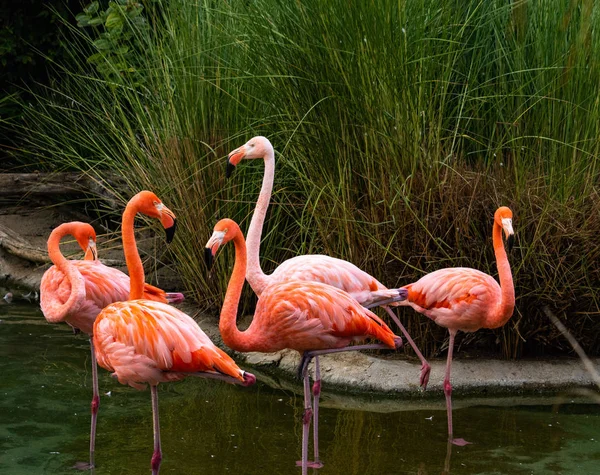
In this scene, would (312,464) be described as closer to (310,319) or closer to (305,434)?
(305,434)

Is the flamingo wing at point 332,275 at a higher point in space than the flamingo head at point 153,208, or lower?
lower

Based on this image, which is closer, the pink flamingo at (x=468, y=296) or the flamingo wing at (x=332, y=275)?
the flamingo wing at (x=332, y=275)

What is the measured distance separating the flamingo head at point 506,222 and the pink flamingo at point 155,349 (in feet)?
4.88

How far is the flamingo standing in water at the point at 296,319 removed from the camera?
3.80 m

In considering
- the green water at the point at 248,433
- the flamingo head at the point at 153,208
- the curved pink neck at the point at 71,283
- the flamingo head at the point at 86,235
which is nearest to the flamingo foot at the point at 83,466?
the green water at the point at 248,433

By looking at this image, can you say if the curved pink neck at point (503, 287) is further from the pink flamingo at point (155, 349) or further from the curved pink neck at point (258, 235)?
the pink flamingo at point (155, 349)

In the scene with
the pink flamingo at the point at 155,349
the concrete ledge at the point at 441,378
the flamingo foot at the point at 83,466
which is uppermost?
the pink flamingo at the point at 155,349

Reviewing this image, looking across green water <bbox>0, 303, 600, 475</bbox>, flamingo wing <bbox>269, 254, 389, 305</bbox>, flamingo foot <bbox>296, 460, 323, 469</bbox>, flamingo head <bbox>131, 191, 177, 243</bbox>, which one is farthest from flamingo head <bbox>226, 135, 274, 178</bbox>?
flamingo foot <bbox>296, 460, 323, 469</bbox>

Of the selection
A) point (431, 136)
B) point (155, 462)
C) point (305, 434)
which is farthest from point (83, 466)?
point (431, 136)

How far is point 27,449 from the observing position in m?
3.97

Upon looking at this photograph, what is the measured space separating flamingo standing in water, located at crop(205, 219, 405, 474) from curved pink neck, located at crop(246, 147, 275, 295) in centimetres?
51

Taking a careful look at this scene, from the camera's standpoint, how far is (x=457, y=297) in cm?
444

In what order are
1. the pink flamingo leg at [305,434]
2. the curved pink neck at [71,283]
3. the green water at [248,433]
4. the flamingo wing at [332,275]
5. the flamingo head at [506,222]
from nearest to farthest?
1. the pink flamingo leg at [305,434]
2. the green water at [248,433]
3. the curved pink neck at [71,283]
4. the flamingo head at [506,222]
5. the flamingo wing at [332,275]

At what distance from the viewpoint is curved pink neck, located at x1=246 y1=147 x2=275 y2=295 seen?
445 cm
